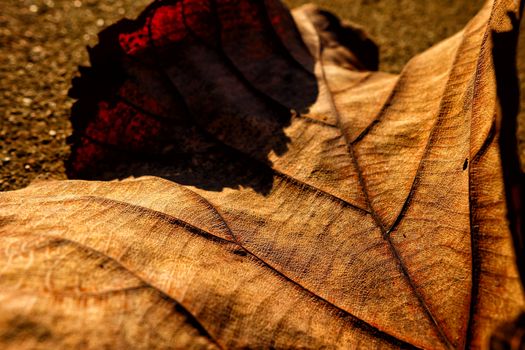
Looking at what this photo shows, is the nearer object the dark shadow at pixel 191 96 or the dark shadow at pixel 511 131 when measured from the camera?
the dark shadow at pixel 511 131

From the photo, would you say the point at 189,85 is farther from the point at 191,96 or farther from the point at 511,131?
the point at 511,131

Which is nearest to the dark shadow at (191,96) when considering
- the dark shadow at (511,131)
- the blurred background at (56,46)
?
the blurred background at (56,46)

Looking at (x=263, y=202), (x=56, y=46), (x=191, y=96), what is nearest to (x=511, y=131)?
(x=263, y=202)

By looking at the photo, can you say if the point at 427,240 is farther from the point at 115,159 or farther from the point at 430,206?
the point at 115,159

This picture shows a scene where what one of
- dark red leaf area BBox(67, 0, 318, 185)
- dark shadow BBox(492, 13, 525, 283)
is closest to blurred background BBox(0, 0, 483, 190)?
dark red leaf area BBox(67, 0, 318, 185)

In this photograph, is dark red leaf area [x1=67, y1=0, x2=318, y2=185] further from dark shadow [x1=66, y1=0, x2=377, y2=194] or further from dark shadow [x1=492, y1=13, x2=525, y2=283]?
dark shadow [x1=492, y1=13, x2=525, y2=283]

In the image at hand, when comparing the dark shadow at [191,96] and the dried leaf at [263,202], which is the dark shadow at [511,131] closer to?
the dried leaf at [263,202]

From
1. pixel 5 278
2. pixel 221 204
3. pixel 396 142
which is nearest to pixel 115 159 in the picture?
pixel 221 204
